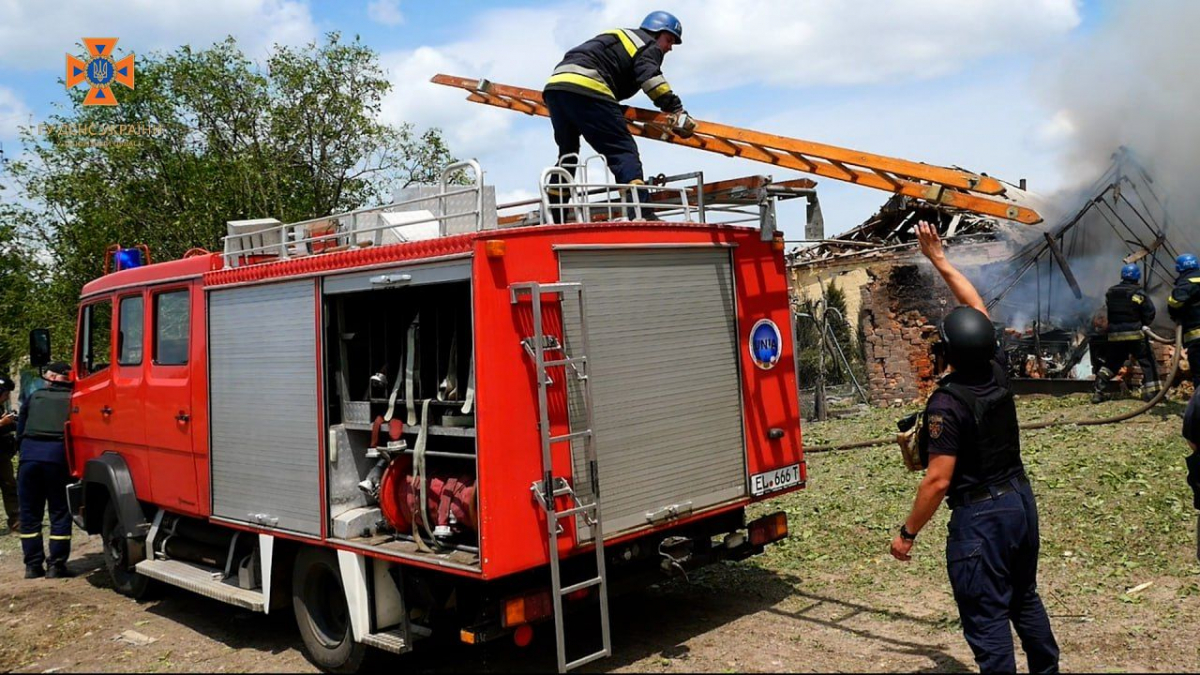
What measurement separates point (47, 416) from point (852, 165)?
7.72 meters

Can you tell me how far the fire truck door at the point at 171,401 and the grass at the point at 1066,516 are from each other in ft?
15.0

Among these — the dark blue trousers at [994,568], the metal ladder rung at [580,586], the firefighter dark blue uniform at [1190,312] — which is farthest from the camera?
the firefighter dark blue uniform at [1190,312]

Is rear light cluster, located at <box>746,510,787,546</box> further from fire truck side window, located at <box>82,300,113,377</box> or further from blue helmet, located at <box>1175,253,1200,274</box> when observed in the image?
blue helmet, located at <box>1175,253,1200,274</box>

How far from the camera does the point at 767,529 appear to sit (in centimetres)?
625

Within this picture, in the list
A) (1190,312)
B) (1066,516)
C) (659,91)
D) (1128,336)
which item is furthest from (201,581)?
(1128,336)

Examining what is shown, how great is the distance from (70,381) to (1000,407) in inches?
339

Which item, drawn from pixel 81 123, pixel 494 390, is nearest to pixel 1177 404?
pixel 494 390

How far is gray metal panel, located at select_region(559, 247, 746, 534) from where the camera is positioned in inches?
202

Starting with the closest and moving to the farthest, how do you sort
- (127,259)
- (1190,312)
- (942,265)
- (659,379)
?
(942,265)
(659,379)
(127,259)
(1190,312)

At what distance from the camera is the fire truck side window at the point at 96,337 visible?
27.1 ft

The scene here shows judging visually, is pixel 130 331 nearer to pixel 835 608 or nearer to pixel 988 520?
pixel 835 608

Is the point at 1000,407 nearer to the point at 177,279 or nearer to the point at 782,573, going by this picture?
the point at 782,573

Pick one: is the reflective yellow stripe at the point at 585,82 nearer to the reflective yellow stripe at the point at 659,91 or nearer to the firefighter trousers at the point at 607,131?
the firefighter trousers at the point at 607,131

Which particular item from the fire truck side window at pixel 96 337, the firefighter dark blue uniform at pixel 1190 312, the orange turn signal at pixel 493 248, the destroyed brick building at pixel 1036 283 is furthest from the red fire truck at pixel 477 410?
the destroyed brick building at pixel 1036 283
